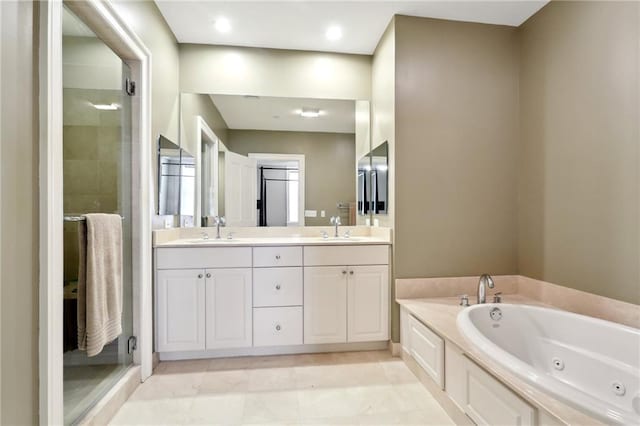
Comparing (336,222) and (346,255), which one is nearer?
(346,255)

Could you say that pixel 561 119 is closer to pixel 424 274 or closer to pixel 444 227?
pixel 444 227

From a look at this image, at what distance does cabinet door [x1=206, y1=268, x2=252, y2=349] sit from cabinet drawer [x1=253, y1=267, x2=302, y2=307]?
0.07 metres

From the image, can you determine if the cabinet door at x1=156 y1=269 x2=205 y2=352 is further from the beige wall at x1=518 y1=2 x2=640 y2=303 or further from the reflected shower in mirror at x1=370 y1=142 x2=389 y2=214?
the beige wall at x1=518 y1=2 x2=640 y2=303

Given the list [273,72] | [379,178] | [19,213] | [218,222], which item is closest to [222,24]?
[273,72]

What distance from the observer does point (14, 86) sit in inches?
40.4

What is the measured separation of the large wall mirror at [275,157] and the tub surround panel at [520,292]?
0.82 meters

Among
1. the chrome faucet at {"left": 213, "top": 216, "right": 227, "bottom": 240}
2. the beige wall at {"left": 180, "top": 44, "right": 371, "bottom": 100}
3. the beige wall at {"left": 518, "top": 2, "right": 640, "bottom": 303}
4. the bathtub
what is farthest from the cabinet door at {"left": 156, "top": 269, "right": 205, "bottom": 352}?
the beige wall at {"left": 518, "top": 2, "right": 640, "bottom": 303}

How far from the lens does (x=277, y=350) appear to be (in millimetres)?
2338

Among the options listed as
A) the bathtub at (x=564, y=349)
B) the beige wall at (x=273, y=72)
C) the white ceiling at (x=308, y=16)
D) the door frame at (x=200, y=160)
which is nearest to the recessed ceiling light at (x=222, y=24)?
the white ceiling at (x=308, y=16)

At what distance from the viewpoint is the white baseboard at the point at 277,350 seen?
2.25 m

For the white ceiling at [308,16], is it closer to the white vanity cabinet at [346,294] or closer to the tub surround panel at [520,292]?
the white vanity cabinet at [346,294]

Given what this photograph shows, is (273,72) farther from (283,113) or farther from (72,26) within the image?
(72,26)

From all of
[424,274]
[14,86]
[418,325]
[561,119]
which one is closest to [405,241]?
[424,274]

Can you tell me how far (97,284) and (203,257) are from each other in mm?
724
